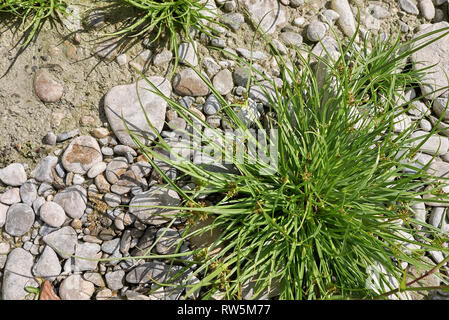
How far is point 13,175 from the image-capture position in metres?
1.98

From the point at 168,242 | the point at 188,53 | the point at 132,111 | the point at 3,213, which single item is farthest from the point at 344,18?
the point at 3,213

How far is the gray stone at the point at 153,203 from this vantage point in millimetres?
1896

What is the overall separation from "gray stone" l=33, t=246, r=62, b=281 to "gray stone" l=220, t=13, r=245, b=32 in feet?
5.49

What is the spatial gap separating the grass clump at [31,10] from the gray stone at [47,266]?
1211 millimetres

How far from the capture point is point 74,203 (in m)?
1.94

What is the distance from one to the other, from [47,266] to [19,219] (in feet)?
1.00

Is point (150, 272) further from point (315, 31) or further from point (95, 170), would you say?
point (315, 31)

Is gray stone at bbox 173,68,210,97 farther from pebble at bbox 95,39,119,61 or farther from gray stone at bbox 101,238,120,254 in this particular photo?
gray stone at bbox 101,238,120,254

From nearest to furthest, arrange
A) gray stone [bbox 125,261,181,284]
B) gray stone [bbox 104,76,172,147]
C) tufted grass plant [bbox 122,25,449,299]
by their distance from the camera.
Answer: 1. tufted grass plant [bbox 122,25,449,299]
2. gray stone [bbox 125,261,181,284]
3. gray stone [bbox 104,76,172,147]

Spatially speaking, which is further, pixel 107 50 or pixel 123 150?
pixel 107 50

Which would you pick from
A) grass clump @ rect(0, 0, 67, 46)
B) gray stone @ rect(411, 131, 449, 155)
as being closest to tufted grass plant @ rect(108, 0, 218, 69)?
grass clump @ rect(0, 0, 67, 46)

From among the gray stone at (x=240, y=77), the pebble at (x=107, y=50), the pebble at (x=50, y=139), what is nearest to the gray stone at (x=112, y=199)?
the pebble at (x=50, y=139)

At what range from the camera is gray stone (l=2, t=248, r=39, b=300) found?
1.79 meters

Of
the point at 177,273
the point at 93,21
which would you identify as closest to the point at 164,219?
the point at 177,273
